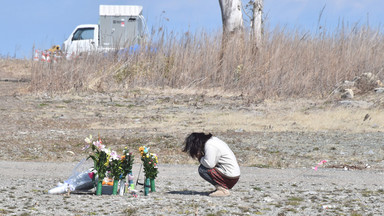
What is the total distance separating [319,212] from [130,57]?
Result: 1674cm

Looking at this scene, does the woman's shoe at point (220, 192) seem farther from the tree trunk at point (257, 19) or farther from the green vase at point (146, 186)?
the tree trunk at point (257, 19)

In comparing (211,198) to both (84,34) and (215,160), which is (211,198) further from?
(84,34)

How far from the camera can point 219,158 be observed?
24.5 ft

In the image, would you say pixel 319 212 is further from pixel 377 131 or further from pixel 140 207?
pixel 377 131

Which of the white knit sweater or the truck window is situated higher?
the truck window

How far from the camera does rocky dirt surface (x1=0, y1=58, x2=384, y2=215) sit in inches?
271

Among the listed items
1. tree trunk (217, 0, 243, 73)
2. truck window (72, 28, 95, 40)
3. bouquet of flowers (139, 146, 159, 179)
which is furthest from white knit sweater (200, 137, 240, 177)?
truck window (72, 28, 95, 40)

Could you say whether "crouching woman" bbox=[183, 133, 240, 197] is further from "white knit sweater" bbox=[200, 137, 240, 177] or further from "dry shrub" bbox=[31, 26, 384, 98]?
"dry shrub" bbox=[31, 26, 384, 98]

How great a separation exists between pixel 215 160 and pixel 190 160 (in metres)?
4.10

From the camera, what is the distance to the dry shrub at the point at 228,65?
21391 mm

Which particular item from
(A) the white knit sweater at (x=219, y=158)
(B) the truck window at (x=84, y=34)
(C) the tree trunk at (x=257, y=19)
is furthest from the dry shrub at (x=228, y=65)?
(A) the white knit sweater at (x=219, y=158)

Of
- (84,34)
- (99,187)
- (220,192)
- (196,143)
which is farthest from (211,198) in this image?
(84,34)

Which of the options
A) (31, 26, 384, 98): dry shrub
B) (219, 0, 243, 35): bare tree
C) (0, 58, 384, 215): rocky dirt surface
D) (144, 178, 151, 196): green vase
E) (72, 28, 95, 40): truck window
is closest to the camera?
(0, 58, 384, 215): rocky dirt surface

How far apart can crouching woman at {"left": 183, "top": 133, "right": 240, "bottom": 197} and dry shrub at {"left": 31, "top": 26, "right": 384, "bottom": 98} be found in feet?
45.4
